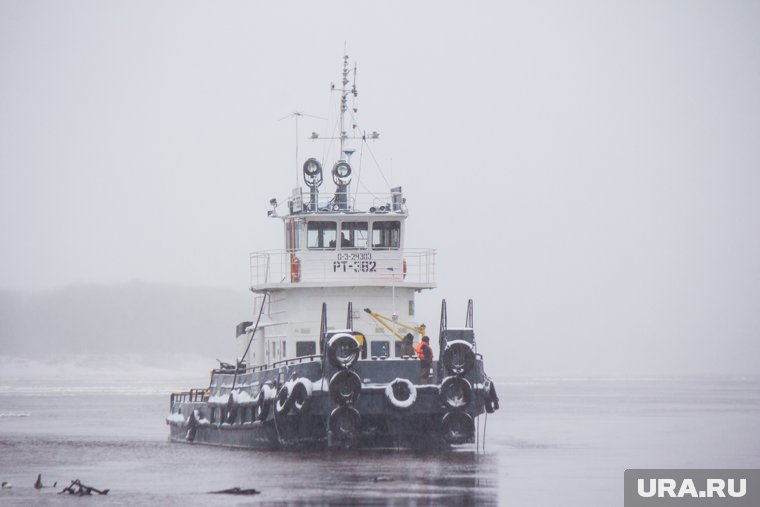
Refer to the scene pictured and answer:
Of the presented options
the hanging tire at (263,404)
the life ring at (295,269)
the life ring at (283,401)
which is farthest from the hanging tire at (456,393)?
the life ring at (295,269)

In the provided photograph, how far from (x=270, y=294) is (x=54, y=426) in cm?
1847

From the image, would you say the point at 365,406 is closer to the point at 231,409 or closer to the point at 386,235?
the point at 231,409

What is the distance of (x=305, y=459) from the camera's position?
94.5 ft

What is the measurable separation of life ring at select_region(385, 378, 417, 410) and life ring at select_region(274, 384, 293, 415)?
1.97 m

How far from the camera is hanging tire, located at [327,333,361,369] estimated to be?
2834cm

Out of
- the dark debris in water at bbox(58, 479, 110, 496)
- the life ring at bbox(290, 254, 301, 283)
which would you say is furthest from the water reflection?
the life ring at bbox(290, 254, 301, 283)

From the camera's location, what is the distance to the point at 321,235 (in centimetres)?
3266

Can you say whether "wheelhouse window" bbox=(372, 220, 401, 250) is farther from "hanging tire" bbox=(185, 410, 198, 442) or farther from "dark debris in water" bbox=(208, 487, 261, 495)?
"dark debris in water" bbox=(208, 487, 261, 495)

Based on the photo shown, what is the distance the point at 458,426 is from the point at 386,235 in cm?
572

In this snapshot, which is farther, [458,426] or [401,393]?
[458,426]

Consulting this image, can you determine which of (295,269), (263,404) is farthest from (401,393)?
(295,269)

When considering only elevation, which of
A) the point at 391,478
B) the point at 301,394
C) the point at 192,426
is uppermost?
the point at 301,394

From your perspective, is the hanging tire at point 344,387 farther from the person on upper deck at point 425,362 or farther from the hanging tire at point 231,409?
the hanging tire at point 231,409

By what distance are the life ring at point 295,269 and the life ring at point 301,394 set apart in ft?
14.8
